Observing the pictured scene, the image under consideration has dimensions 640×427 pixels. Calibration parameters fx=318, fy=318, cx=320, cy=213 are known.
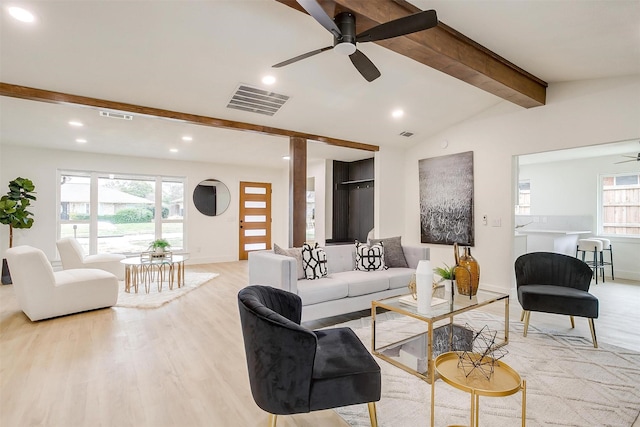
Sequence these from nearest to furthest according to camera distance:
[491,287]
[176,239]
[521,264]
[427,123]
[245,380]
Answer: [245,380] < [521,264] < [491,287] < [427,123] < [176,239]

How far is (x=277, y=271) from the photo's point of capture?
10.0 feet

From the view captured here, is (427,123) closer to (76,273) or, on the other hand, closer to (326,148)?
(326,148)

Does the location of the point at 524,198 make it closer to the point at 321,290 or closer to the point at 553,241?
the point at 553,241

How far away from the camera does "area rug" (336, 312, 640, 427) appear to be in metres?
1.85

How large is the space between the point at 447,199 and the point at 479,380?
4.42 m

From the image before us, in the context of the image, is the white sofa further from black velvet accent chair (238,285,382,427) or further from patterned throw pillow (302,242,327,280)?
black velvet accent chair (238,285,382,427)

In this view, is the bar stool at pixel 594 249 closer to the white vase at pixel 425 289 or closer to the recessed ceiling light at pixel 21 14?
the white vase at pixel 425 289

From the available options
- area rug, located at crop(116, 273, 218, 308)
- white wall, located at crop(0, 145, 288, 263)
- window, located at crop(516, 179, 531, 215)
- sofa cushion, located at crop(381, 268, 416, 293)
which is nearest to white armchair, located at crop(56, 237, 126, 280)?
area rug, located at crop(116, 273, 218, 308)

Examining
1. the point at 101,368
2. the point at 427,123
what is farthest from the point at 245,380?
the point at 427,123

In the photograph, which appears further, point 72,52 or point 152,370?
point 72,52

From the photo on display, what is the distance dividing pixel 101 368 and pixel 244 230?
226 inches

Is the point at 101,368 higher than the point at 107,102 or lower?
lower

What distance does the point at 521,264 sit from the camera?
3.38m

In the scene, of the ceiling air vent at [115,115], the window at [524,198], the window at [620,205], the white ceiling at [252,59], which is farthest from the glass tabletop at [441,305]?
the window at [524,198]
